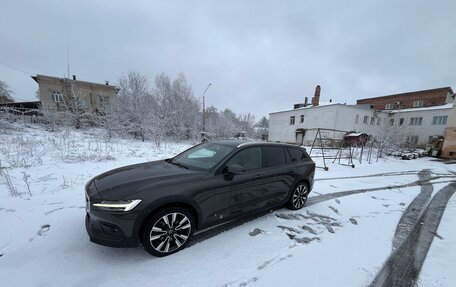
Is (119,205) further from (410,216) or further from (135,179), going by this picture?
(410,216)

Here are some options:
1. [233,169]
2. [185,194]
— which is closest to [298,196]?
[233,169]

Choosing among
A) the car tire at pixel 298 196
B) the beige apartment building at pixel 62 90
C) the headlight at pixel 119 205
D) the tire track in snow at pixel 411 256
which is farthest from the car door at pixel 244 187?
the beige apartment building at pixel 62 90

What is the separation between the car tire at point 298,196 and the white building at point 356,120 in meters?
23.1

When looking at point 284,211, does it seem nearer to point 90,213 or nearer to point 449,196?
point 90,213

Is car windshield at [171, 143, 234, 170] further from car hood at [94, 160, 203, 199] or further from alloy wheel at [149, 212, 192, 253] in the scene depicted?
alloy wheel at [149, 212, 192, 253]

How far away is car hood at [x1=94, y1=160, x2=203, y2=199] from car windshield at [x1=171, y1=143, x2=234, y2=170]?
238 millimetres

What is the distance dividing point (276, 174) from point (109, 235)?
286 centimetres

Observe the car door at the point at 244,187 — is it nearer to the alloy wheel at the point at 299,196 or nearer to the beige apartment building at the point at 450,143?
the alloy wheel at the point at 299,196

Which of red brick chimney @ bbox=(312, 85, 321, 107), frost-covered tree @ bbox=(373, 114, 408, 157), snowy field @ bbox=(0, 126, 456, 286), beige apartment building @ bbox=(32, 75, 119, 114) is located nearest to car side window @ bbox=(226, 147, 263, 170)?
snowy field @ bbox=(0, 126, 456, 286)

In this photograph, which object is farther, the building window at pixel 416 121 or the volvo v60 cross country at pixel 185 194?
the building window at pixel 416 121

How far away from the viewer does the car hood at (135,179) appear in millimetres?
2474

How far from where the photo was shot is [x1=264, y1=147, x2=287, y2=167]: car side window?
12.7 feet

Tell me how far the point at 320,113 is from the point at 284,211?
85.6 ft

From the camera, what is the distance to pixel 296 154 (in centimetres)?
452
